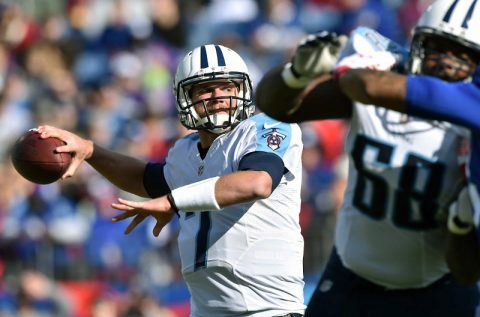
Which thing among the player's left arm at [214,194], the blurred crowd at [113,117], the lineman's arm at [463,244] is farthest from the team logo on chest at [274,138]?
the blurred crowd at [113,117]

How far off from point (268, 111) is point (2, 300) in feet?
17.5

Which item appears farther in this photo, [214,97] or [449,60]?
[214,97]

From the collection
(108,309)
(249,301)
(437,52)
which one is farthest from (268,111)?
(108,309)

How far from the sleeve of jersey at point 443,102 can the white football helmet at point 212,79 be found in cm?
150

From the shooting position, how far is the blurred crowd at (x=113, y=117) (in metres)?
8.37

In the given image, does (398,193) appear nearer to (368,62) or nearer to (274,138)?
(368,62)

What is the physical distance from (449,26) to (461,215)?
0.63 m

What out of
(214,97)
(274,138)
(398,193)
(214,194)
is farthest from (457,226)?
(214,97)

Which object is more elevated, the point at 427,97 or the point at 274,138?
the point at 427,97

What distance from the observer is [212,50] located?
483 cm

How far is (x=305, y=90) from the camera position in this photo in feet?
11.7

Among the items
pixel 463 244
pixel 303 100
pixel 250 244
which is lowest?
pixel 250 244

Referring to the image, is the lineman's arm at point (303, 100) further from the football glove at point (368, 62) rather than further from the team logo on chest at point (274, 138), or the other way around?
the team logo on chest at point (274, 138)

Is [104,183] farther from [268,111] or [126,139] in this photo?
[268,111]
